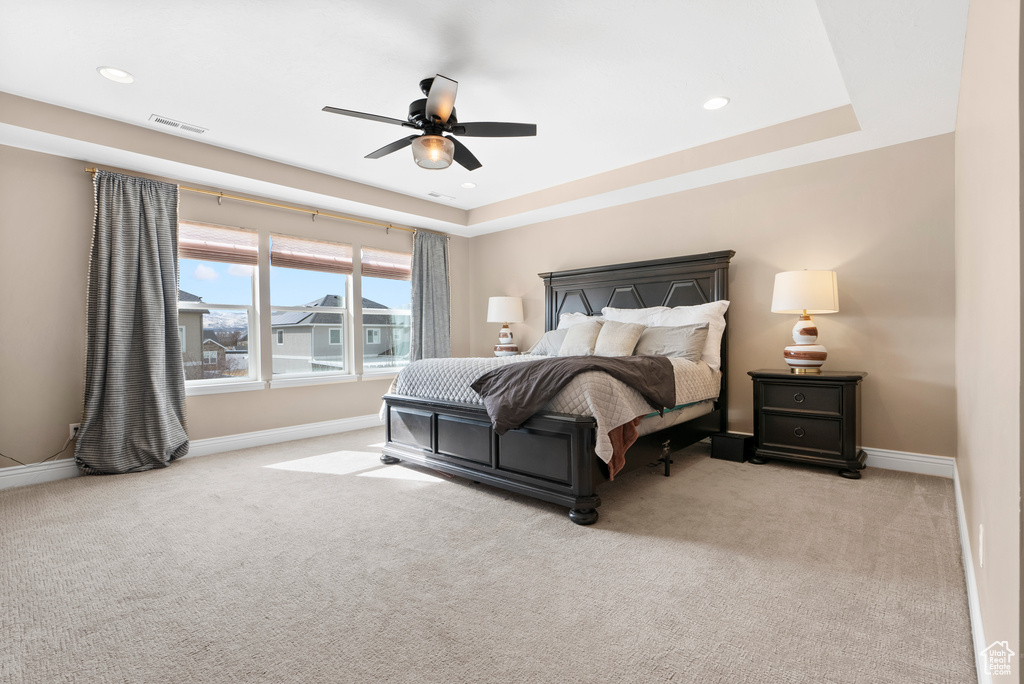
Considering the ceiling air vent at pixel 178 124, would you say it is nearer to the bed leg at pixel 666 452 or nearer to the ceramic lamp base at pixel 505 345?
the ceramic lamp base at pixel 505 345

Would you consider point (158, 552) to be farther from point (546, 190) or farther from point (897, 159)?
point (897, 159)

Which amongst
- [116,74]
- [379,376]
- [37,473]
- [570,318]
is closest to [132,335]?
[37,473]

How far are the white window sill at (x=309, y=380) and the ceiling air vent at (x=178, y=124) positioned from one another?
2208mm

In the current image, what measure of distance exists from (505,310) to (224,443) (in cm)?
311

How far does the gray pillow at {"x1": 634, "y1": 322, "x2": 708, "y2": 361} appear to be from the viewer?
3750 millimetres

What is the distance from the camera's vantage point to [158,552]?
2.22 metres

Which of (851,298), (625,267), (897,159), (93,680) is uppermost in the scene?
(897,159)

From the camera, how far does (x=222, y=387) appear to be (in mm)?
4207

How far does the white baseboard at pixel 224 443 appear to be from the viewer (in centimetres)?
332

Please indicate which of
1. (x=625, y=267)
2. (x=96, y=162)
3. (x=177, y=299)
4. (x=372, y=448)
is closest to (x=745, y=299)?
(x=625, y=267)

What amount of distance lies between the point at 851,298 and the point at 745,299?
75 centimetres

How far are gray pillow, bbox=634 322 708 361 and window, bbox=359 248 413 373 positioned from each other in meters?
2.93

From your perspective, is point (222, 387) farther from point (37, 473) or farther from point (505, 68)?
point (505, 68)

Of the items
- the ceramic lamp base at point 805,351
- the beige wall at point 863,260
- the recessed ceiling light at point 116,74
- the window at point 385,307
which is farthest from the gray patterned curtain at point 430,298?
the ceramic lamp base at point 805,351
